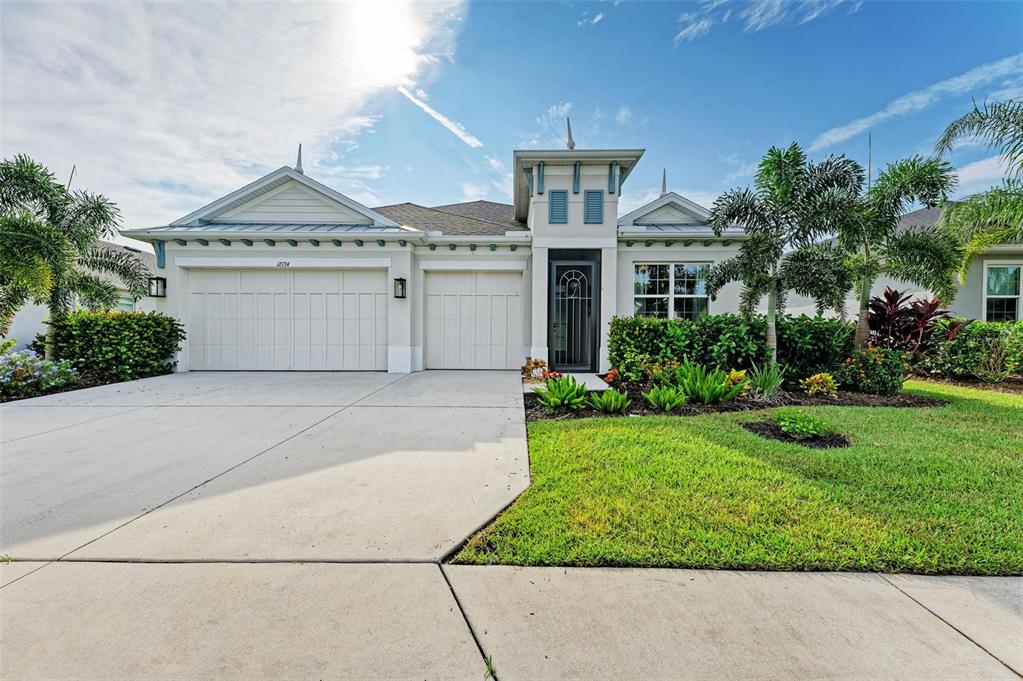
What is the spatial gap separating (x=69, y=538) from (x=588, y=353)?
828cm

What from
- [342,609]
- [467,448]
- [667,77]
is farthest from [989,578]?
[667,77]

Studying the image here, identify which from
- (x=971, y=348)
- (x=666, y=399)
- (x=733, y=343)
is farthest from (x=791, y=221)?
(x=971, y=348)

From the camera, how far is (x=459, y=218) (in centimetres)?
1181

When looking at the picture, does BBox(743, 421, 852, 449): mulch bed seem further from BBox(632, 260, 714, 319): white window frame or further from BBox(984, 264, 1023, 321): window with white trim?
BBox(984, 264, 1023, 321): window with white trim

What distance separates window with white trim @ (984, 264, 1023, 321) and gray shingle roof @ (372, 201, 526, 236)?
13.2m

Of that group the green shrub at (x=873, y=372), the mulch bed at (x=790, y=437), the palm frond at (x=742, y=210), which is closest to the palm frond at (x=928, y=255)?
A: the green shrub at (x=873, y=372)

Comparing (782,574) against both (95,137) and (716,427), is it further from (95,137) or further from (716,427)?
(95,137)

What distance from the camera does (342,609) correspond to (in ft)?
5.93

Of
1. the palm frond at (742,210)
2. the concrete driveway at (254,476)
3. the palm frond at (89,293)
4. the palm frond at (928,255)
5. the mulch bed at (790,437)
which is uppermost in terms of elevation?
the palm frond at (742,210)

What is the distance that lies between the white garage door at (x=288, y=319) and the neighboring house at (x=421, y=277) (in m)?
0.02

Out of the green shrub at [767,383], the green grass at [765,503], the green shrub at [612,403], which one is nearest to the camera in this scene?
the green grass at [765,503]

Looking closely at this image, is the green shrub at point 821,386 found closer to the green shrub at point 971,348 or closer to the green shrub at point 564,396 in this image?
the green shrub at point 564,396

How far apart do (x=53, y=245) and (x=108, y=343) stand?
197cm

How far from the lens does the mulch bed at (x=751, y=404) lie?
17.9 feet
